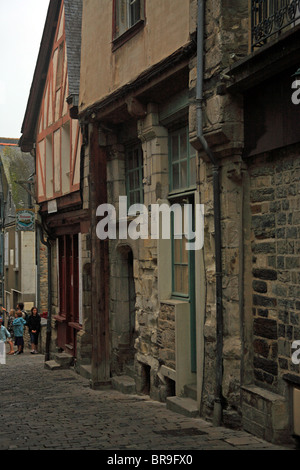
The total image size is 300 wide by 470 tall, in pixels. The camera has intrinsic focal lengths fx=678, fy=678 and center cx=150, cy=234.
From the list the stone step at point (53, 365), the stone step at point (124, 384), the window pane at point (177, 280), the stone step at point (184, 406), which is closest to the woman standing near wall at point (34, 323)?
the stone step at point (53, 365)

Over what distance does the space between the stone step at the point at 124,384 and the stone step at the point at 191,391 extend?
6.16ft

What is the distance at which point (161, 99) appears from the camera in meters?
9.12

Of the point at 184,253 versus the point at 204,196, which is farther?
the point at 184,253

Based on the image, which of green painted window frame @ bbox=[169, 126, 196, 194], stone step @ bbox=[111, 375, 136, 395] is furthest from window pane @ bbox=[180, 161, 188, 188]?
stone step @ bbox=[111, 375, 136, 395]

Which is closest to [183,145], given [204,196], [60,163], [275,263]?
[204,196]

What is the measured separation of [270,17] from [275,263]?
232cm

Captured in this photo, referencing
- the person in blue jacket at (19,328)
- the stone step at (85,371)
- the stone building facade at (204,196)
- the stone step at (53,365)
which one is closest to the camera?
the stone building facade at (204,196)

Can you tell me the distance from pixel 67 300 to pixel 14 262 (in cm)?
1288

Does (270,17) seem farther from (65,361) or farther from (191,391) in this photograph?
(65,361)

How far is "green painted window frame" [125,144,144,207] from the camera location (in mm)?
10391

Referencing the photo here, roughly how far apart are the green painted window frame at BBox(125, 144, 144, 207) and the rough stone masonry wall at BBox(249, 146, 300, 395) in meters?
3.72

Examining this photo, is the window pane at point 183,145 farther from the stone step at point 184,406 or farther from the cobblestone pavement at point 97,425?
the cobblestone pavement at point 97,425

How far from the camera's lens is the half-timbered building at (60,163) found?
14305 mm

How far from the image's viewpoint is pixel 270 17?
251 inches
